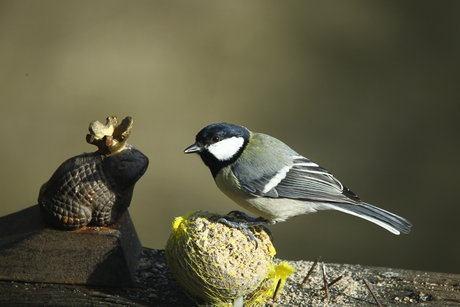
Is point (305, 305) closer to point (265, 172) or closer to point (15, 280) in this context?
point (265, 172)

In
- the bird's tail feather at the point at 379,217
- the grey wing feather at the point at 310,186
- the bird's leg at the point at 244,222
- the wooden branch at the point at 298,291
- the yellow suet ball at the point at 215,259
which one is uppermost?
the grey wing feather at the point at 310,186

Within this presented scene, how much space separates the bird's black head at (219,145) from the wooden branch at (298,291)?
0.38 metres

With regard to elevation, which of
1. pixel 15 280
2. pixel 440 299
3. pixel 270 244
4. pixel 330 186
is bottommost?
pixel 15 280

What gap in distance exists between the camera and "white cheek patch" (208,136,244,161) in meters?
1.28

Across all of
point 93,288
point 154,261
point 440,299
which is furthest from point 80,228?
point 440,299

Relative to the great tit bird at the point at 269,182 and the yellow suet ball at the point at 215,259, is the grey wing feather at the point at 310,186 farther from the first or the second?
the yellow suet ball at the point at 215,259

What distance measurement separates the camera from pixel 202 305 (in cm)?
122

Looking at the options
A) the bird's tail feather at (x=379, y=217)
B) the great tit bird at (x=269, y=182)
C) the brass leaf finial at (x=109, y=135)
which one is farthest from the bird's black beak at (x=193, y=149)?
the bird's tail feather at (x=379, y=217)

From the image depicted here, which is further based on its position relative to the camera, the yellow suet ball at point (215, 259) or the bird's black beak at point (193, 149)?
the bird's black beak at point (193, 149)

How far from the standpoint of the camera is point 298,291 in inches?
53.9

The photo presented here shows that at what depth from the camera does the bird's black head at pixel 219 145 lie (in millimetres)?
1263

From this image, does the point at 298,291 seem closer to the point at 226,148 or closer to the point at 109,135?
the point at 226,148

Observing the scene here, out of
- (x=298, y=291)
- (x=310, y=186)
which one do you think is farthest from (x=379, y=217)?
(x=298, y=291)

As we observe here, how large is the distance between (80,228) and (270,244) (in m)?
0.53
